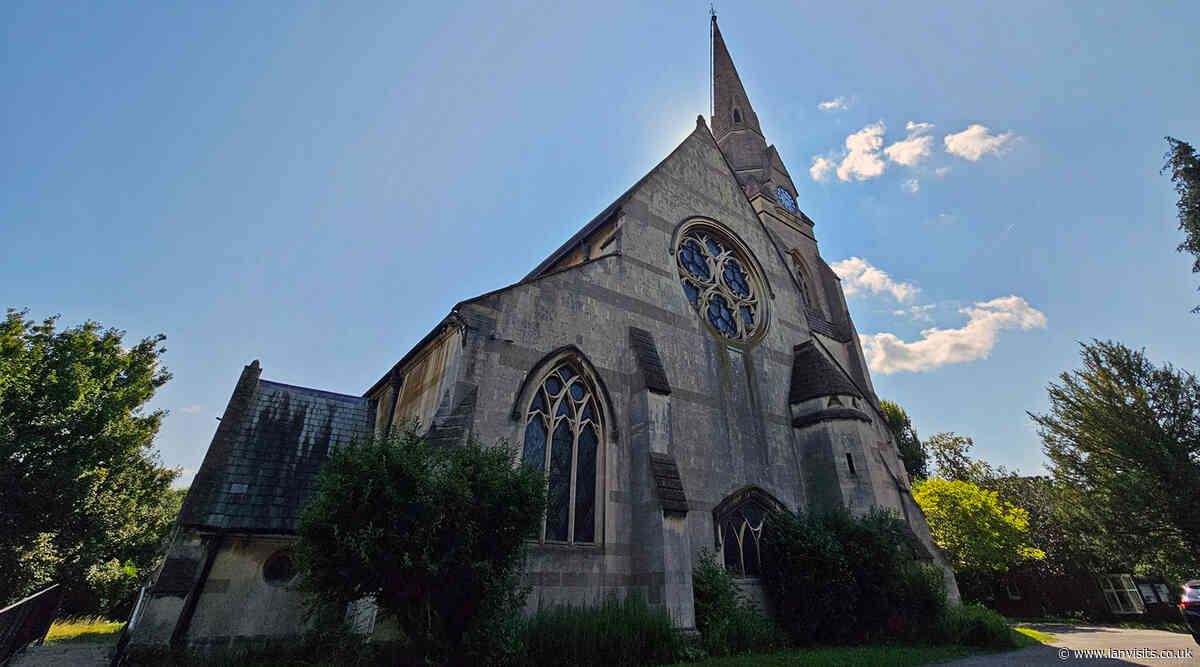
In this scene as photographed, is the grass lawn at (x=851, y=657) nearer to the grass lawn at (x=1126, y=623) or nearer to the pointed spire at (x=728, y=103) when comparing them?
the grass lawn at (x=1126, y=623)

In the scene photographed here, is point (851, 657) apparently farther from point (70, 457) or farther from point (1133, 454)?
point (70, 457)

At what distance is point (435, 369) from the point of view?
10.8m

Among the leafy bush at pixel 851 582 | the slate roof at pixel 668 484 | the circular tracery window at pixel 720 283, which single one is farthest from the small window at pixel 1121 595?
the slate roof at pixel 668 484

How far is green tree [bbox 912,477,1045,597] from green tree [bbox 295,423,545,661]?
24.4 metres

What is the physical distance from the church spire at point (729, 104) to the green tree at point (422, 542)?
29.2m

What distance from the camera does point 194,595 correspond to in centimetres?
846

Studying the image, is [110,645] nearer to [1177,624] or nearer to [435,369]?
[435,369]

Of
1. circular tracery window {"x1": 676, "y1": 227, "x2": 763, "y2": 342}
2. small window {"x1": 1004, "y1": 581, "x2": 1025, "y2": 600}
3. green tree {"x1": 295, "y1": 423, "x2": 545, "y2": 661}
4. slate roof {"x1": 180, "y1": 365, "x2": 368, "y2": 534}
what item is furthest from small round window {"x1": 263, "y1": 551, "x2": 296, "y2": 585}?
small window {"x1": 1004, "y1": 581, "x2": 1025, "y2": 600}

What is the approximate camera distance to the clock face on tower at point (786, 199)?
88.4ft

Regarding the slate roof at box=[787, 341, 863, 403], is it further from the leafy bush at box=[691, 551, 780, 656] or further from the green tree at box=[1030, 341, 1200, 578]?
the green tree at box=[1030, 341, 1200, 578]

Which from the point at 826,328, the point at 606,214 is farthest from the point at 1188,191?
the point at 606,214

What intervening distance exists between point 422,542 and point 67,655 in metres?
12.9

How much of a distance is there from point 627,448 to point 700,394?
301 cm

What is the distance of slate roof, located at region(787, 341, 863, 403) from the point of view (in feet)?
47.5
